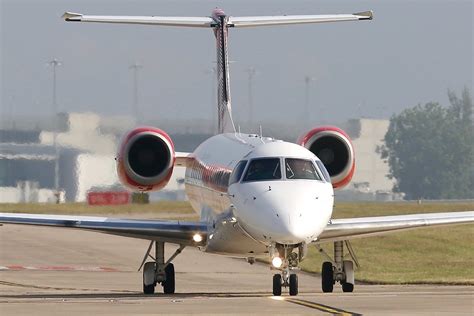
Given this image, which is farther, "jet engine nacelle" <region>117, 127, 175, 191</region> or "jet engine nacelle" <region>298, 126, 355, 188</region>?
"jet engine nacelle" <region>117, 127, 175, 191</region>

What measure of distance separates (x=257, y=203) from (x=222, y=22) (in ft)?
41.8

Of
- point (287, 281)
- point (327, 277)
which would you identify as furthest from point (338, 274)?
point (287, 281)

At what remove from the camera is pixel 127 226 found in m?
27.8

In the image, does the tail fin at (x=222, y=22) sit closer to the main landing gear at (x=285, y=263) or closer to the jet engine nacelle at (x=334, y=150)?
the jet engine nacelle at (x=334, y=150)

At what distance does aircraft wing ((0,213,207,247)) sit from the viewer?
27547 millimetres

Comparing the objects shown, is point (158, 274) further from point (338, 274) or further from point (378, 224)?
point (378, 224)

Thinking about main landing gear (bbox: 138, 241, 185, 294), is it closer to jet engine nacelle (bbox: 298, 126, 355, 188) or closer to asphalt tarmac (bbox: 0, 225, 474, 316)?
asphalt tarmac (bbox: 0, 225, 474, 316)

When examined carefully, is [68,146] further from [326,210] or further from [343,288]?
[326,210]

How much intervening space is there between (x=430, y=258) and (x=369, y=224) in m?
13.7

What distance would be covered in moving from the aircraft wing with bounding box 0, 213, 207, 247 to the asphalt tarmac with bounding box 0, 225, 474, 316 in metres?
1.19

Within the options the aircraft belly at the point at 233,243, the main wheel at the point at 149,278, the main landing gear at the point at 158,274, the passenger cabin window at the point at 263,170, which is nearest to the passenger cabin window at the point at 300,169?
the passenger cabin window at the point at 263,170

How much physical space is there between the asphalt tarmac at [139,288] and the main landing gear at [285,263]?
22 cm

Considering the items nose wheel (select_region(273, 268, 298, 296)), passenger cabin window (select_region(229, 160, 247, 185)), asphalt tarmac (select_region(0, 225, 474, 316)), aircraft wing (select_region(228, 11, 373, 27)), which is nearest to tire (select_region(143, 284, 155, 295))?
asphalt tarmac (select_region(0, 225, 474, 316))

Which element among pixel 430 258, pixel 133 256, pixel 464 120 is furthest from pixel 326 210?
pixel 464 120
